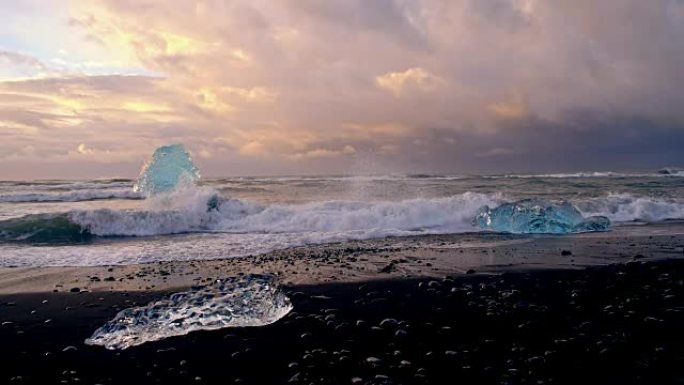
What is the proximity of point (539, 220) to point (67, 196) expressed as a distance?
3050cm

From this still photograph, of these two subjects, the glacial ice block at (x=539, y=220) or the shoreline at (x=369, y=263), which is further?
the glacial ice block at (x=539, y=220)

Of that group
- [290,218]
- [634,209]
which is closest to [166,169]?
[290,218]

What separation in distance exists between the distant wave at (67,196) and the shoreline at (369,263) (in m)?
23.8

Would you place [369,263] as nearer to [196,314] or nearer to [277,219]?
[196,314]

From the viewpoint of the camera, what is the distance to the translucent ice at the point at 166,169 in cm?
2527

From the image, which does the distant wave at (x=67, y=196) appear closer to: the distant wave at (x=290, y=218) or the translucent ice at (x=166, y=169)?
the translucent ice at (x=166, y=169)

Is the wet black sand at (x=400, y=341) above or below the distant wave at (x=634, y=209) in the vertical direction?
below

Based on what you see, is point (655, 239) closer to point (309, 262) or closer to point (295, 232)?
point (309, 262)

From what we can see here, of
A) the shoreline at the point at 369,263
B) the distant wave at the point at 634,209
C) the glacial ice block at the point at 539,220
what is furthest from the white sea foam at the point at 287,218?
the distant wave at the point at 634,209

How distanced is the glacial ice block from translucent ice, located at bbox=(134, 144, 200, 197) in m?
15.8

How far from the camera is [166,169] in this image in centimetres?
2547

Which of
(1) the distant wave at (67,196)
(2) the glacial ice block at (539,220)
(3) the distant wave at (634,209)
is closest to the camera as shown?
(2) the glacial ice block at (539,220)

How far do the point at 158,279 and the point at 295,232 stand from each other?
770 cm

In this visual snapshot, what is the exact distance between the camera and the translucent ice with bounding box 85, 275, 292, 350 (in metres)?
5.65
